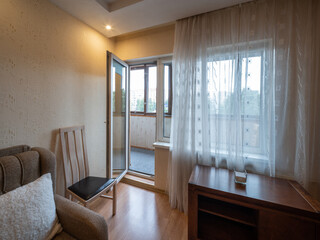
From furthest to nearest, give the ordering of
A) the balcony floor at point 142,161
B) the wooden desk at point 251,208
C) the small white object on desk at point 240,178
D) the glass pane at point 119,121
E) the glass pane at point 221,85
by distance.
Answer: the balcony floor at point 142,161
the glass pane at point 119,121
the glass pane at point 221,85
the small white object on desk at point 240,178
the wooden desk at point 251,208

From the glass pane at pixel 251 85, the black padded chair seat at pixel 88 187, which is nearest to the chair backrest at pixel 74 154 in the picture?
the black padded chair seat at pixel 88 187

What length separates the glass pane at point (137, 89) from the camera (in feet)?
10.8

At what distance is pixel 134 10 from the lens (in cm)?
154

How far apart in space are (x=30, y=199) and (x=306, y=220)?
6.27 ft

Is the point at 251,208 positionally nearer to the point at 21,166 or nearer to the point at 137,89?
the point at 21,166

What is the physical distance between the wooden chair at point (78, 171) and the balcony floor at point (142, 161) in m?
1.13

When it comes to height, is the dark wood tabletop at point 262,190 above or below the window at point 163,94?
below

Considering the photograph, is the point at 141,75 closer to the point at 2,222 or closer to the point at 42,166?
the point at 42,166

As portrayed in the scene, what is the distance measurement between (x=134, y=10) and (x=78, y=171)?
2.03m

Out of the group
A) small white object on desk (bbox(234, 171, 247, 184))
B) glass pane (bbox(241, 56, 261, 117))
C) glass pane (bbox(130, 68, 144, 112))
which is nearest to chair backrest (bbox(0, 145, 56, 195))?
small white object on desk (bbox(234, 171, 247, 184))

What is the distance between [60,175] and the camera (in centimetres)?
160

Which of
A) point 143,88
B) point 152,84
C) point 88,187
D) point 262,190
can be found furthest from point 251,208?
point 143,88

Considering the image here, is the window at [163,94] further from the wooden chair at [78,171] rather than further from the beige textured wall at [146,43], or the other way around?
the wooden chair at [78,171]

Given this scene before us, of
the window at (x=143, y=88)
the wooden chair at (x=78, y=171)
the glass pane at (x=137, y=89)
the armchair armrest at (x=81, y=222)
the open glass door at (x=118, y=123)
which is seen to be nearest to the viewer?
the armchair armrest at (x=81, y=222)
